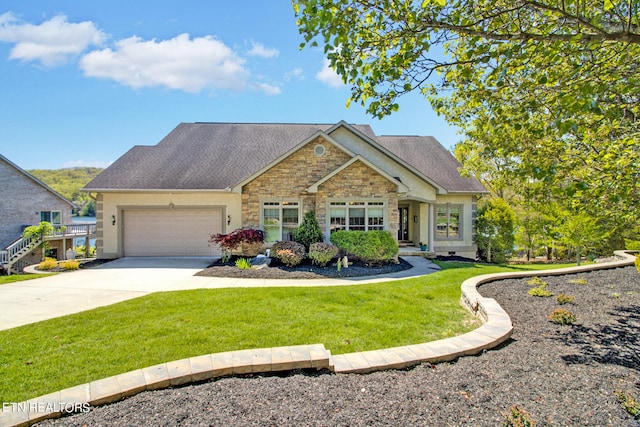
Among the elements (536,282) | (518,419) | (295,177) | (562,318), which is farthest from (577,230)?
(518,419)

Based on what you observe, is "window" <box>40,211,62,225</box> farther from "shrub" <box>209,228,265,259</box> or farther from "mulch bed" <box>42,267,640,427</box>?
"mulch bed" <box>42,267,640,427</box>

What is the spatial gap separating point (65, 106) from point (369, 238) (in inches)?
896

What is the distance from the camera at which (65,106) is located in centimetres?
2162

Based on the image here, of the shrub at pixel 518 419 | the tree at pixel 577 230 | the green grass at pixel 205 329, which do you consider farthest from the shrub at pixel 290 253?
the shrub at pixel 518 419

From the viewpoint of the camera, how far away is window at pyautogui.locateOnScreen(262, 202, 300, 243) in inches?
567

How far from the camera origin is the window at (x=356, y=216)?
539 inches

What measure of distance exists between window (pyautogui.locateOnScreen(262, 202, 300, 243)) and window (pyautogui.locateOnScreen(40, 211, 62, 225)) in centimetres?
2223

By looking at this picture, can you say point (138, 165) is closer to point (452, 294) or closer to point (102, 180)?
point (102, 180)

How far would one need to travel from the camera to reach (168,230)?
50.0 feet

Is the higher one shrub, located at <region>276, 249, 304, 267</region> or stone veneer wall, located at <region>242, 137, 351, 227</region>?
stone veneer wall, located at <region>242, 137, 351, 227</region>

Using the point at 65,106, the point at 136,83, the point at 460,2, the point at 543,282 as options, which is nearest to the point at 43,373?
the point at 460,2

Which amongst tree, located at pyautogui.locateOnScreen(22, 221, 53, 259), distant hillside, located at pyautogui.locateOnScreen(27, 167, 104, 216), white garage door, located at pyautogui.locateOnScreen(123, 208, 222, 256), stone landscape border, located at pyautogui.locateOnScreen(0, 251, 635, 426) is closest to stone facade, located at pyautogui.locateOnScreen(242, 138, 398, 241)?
white garage door, located at pyautogui.locateOnScreen(123, 208, 222, 256)

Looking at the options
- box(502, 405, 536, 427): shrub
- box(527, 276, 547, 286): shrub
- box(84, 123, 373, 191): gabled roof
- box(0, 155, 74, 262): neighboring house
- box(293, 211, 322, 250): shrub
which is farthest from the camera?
box(0, 155, 74, 262): neighboring house

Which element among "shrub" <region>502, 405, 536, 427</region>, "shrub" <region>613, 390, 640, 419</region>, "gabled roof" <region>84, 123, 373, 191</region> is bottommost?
"shrub" <region>613, 390, 640, 419</region>
